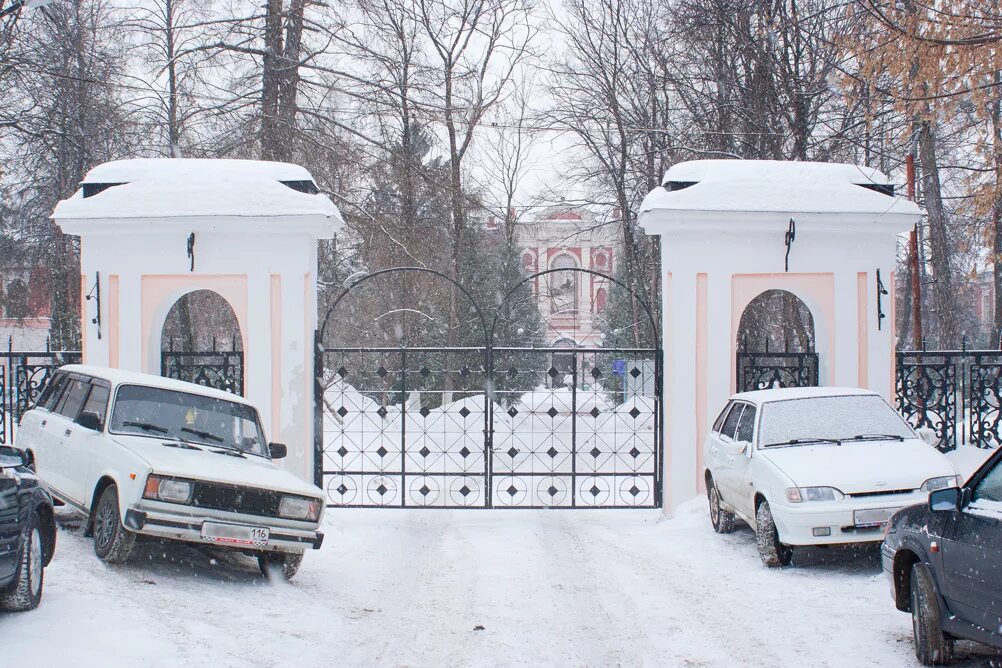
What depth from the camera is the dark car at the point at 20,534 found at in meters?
5.62

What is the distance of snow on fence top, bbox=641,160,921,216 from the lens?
1111cm

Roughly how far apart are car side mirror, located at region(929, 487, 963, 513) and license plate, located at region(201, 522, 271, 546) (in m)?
5.00

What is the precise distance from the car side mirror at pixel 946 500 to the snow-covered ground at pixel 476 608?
3.63 ft

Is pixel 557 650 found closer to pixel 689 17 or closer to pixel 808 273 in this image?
pixel 808 273

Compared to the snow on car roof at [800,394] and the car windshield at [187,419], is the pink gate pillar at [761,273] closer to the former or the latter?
the snow on car roof at [800,394]

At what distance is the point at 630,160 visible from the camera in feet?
86.6

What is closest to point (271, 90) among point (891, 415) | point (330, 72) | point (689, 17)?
point (330, 72)

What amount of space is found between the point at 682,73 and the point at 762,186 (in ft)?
39.2

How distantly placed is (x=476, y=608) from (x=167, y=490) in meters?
2.57

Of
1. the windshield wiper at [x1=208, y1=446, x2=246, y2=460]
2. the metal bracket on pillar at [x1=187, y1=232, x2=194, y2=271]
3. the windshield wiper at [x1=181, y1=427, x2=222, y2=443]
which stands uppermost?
the metal bracket on pillar at [x1=187, y1=232, x2=194, y2=271]

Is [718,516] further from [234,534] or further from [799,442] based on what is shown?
[234,534]

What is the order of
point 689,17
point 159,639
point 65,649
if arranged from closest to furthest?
point 65,649 → point 159,639 → point 689,17

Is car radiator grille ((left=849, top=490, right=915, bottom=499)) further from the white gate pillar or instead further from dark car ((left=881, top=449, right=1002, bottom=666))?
the white gate pillar

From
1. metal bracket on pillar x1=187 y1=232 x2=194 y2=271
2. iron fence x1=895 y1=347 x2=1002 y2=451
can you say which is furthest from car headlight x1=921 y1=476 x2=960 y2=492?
metal bracket on pillar x1=187 y1=232 x2=194 y2=271
